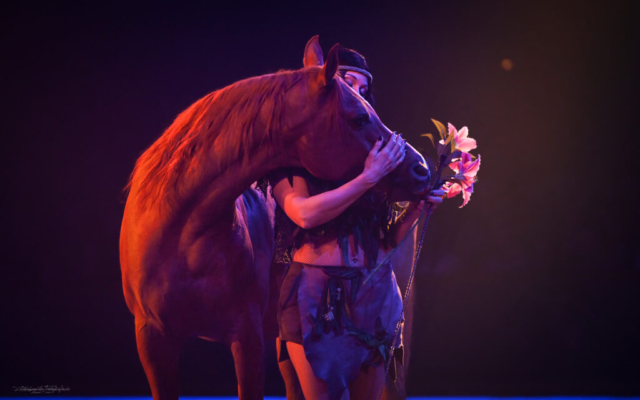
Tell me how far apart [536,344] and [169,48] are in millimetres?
2848

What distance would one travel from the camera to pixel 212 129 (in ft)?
4.03

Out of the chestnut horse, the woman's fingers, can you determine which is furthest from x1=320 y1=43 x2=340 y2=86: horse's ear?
the woman's fingers

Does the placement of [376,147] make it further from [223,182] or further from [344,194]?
[223,182]

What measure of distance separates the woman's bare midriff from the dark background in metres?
1.67

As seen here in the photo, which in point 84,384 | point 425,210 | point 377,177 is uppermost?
point 377,177

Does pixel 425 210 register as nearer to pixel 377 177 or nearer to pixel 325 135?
pixel 377 177

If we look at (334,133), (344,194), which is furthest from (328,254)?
(334,133)

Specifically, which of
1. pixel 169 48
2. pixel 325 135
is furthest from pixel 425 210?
pixel 169 48

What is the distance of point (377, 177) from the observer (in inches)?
43.9

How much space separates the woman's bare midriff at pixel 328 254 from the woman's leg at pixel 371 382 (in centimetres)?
28

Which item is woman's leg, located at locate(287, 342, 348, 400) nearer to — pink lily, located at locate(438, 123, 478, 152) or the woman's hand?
the woman's hand

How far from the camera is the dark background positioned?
2.60 m

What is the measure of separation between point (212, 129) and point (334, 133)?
1.08 feet

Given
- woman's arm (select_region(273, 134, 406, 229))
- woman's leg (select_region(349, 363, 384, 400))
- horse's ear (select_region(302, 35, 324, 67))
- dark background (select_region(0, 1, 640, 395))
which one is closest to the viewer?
woman's arm (select_region(273, 134, 406, 229))
